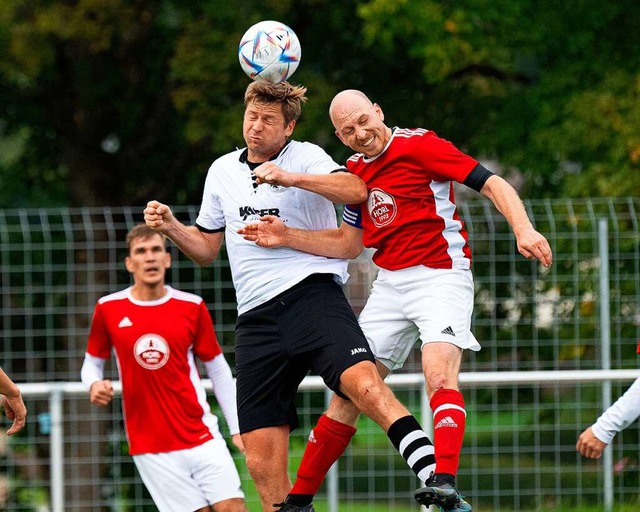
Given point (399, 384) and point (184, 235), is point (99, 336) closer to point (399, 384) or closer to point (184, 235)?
point (184, 235)

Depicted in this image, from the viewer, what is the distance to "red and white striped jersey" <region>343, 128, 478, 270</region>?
5.91m

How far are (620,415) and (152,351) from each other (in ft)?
9.21

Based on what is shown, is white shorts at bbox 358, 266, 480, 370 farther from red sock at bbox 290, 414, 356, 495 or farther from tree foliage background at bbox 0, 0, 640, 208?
tree foliage background at bbox 0, 0, 640, 208

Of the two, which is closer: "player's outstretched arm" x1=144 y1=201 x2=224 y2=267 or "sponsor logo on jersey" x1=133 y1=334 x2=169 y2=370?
"player's outstretched arm" x1=144 y1=201 x2=224 y2=267

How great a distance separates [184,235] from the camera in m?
6.35

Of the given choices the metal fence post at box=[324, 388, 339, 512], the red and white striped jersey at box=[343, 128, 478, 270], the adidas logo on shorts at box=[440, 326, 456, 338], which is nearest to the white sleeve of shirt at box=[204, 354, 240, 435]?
the metal fence post at box=[324, 388, 339, 512]

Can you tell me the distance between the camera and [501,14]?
1348 cm

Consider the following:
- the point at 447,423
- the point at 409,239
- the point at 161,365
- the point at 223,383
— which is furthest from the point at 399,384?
the point at 447,423

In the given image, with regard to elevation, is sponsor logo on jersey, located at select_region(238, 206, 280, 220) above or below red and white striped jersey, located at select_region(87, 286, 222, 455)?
above

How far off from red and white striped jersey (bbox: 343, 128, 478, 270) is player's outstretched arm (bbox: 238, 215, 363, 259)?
0.17 m

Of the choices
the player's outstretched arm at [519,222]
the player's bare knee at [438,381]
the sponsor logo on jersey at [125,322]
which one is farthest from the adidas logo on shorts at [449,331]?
the sponsor logo on jersey at [125,322]

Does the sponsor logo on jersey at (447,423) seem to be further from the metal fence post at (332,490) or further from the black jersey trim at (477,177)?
the metal fence post at (332,490)

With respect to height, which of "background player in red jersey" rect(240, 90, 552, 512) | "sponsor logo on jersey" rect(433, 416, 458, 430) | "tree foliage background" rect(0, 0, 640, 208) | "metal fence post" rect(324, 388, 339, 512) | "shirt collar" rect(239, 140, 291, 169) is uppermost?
A: "tree foliage background" rect(0, 0, 640, 208)

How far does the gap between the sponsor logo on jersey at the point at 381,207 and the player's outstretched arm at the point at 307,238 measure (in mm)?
206
